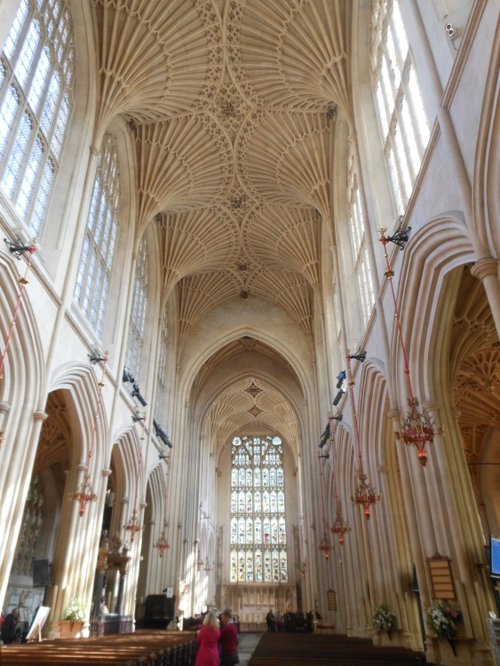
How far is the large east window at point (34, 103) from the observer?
1042 cm

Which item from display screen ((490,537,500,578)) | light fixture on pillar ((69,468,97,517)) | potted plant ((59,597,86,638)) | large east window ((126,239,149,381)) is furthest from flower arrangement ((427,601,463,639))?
large east window ((126,239,149,381))

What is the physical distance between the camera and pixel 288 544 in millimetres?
36906

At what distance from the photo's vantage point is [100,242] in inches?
619

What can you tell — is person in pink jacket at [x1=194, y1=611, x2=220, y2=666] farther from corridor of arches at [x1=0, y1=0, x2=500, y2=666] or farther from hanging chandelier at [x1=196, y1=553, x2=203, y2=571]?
hanging chandelier at [x1=196, y1=553, x2=203, y2=571]

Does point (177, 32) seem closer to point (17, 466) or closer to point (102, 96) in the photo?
point (102, 96)

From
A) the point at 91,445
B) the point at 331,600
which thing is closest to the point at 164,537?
the point at 331,600

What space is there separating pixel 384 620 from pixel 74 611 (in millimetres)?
6916

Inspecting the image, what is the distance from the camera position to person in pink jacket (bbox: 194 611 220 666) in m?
6.08

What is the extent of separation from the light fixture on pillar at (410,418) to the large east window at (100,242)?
322 inches

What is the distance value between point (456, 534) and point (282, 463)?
33175 mm

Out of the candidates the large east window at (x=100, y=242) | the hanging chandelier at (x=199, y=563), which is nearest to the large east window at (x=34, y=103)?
the large east window at (x=100, y=242)

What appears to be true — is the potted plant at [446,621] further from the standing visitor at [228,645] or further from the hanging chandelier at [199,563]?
the hanging chandelier at [199,563]

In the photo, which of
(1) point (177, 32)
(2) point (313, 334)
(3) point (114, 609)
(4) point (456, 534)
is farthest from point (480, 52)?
(2) point (313, 334)

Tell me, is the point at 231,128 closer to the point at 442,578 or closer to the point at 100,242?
the point at 100,242
